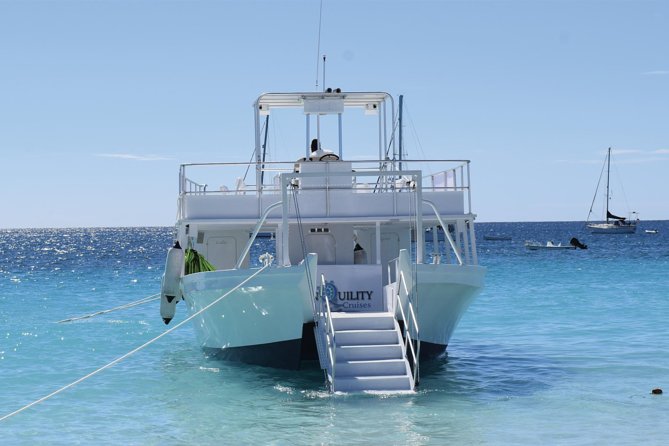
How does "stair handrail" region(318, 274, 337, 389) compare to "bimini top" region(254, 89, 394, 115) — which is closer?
"stair handrail" region(318, 274, 337, 389)

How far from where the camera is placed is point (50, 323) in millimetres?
28156

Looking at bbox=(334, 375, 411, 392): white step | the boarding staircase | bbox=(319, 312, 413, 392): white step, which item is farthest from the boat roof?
bbox=(334, 375, 411, 392): white step

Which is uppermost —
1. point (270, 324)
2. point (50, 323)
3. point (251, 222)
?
point (251, 222)

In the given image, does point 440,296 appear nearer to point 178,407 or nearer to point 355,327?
point 355,327

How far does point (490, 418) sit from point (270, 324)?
4.09 m

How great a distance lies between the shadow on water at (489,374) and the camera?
15.0 metres

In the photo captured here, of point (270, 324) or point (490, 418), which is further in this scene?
point (270, 324)

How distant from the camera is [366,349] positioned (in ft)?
47.1

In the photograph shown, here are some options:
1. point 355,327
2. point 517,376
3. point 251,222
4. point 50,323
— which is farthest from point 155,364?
point 50,323

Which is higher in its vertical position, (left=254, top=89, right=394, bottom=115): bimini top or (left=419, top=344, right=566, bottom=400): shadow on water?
(left=254, top=89, right=394, bottom=115): bimini top

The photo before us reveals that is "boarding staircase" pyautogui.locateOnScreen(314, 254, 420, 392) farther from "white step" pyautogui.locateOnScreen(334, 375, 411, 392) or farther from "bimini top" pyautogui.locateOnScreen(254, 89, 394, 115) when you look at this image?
"bimini top" pyautogui.locateOnScreen(254, 89, 394, 115)

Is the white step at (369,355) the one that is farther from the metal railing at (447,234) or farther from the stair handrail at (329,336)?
the metal railing at (447,234)

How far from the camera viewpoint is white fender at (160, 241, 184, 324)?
16438 mm

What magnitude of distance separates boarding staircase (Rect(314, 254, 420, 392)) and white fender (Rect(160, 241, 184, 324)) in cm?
296
